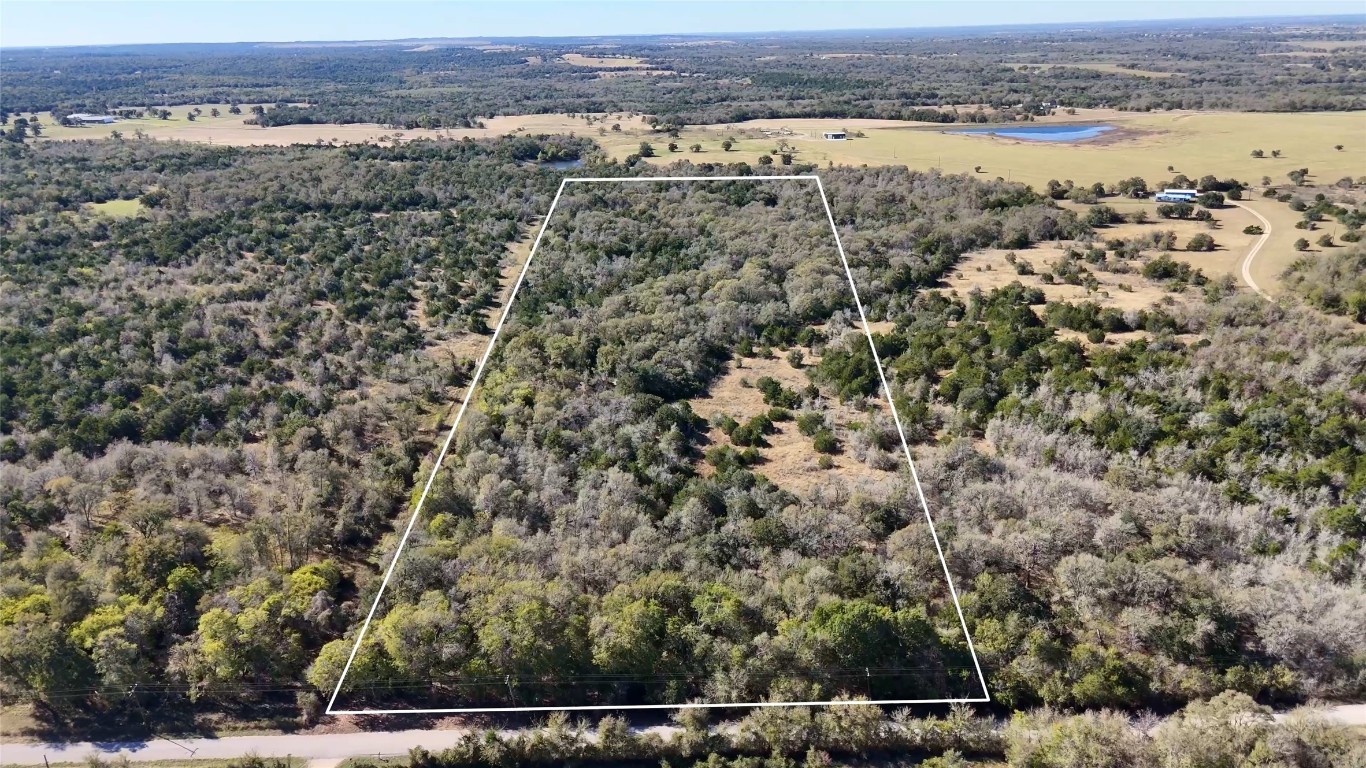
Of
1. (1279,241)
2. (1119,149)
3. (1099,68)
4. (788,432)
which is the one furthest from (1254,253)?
(1099,68)

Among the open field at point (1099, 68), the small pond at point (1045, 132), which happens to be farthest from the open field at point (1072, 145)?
the open field at point (1099, 68)

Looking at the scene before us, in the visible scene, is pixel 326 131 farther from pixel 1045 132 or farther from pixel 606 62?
pixel 606 62

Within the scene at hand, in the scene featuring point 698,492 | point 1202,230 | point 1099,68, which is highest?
point 1099,68

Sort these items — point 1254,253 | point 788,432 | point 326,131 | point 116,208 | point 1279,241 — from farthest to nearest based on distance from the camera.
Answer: point 326,131 → point 116,208 → point 1279,241 → point 1254,253 → point 788,432

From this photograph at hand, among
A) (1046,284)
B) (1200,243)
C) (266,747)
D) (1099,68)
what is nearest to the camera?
(266,747)

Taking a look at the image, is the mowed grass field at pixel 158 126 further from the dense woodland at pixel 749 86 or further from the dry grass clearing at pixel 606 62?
the dry grass clearing at pixel 606 62

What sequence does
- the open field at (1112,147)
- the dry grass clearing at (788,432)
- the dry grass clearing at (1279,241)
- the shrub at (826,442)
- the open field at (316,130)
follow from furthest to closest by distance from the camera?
the open field at (316,130), the open field at (1112,147), the dry grass clearing at (1279,241), the shrub at (826,442), the dry grass clearing at (788,432)

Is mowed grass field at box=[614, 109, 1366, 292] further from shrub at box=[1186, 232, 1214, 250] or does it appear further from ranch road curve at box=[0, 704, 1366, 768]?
ranch road curve at box=[0, 704, 1366, 768]
